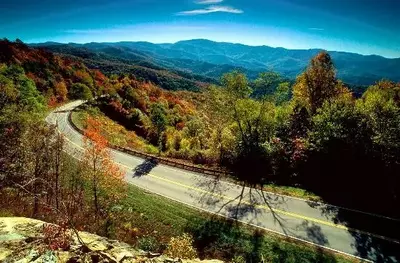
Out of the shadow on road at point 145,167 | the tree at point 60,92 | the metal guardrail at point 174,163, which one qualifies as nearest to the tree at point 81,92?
the tree at point 60,92

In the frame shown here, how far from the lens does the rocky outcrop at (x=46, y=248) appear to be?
352 inches

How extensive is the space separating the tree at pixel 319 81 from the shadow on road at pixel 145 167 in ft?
97.1

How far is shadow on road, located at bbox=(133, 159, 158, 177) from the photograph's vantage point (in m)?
44.0

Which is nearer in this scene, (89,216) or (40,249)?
(40,249)

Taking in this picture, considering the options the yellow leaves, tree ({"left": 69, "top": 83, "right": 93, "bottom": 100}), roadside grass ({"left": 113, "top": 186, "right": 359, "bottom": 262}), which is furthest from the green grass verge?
tree ({"left": 69, "top": 83, "right": 93, "bottom": 100})

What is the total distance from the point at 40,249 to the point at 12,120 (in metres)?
31.8

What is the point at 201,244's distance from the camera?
27.3 metres

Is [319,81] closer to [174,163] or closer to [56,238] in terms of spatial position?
[174,163]

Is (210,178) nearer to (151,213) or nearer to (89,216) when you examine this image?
(151,213)

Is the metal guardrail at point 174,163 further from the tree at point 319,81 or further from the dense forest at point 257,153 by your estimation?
the tree at point 319,81

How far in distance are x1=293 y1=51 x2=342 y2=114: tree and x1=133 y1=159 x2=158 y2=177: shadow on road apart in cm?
2961

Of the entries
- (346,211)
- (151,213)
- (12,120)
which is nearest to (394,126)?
(346,211)

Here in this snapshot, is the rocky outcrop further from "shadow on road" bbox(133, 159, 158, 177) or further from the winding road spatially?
"shadow on road" bbox(133, 159, 158, 177)

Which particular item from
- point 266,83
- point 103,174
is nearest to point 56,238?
point 103,174
